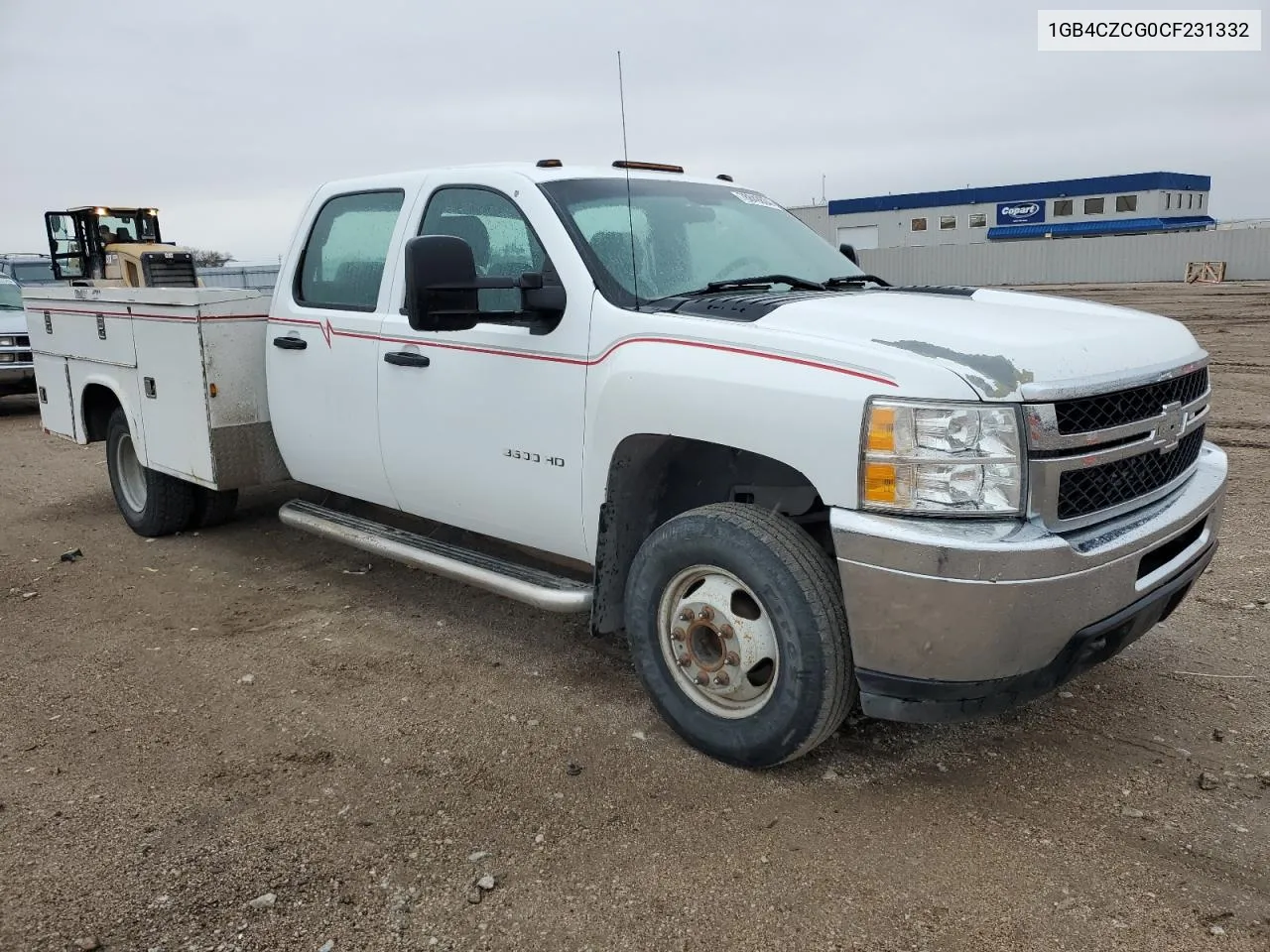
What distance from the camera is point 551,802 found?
329 cm

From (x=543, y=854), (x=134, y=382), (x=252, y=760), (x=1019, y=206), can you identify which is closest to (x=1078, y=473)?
(x=543, y=854)

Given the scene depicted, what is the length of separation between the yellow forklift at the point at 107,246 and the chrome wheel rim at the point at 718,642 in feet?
47.1

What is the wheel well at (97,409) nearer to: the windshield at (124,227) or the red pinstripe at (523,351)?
the red pinstripe at (523,351)

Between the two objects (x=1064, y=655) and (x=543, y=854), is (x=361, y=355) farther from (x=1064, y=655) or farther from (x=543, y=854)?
(x=1064, y=655)

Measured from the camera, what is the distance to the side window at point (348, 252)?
183 inches

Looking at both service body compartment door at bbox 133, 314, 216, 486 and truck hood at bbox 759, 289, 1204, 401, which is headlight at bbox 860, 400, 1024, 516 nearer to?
truck hood at bbox 759, 289, 1204, 401

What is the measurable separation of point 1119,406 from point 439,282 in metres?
2.11

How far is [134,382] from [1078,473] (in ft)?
16.5

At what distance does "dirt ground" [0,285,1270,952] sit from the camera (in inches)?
106

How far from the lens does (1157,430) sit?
321cm

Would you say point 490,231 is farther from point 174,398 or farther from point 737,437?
point 174,398

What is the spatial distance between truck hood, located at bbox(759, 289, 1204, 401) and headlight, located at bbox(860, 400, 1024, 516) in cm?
9

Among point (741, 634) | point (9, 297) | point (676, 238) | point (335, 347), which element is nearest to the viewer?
point (741, 634)

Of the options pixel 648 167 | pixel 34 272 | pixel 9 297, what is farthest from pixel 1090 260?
pixel 648 167
